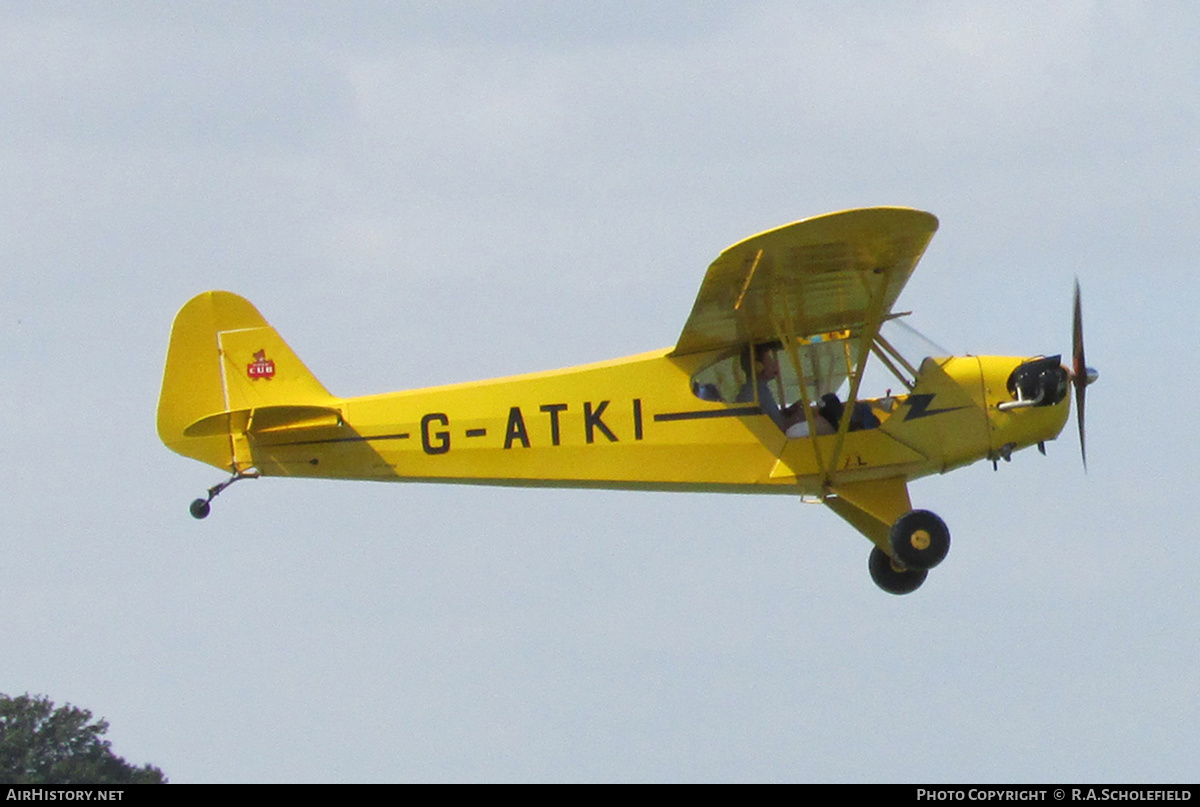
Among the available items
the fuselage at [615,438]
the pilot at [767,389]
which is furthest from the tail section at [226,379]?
the pilot at [767,389]

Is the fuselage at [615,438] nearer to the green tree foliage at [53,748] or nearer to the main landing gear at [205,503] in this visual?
the main landing gear at [205,503]

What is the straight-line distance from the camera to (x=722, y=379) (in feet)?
52.8

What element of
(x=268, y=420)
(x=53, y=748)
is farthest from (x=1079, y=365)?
(x=53, y=748)

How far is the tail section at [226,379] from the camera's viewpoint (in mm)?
16016

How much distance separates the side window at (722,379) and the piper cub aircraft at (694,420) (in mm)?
11

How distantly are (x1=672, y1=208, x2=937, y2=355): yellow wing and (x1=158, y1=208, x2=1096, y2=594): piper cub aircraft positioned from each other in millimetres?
34

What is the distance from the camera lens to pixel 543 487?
53.0 feet

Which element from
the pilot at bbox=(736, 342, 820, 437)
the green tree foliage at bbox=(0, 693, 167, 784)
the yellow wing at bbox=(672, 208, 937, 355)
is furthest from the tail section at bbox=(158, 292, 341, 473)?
the green tree foliage at bbox=(0, 693, 167, 784)

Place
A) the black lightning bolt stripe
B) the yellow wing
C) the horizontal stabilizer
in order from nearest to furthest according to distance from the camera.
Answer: the yellow wing < the horizontal stabilizer < the black lightning bolt stripe

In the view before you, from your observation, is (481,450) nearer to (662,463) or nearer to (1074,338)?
(662,463)

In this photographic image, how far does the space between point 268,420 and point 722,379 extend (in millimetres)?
3429

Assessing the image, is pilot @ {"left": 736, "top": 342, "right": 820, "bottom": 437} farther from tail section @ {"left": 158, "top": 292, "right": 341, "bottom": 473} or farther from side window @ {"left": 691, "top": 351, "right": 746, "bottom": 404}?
tail section @ {"left": 158, "top": 292, "right": 341, "bottom": 473}

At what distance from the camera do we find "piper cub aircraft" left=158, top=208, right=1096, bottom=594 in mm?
15922
